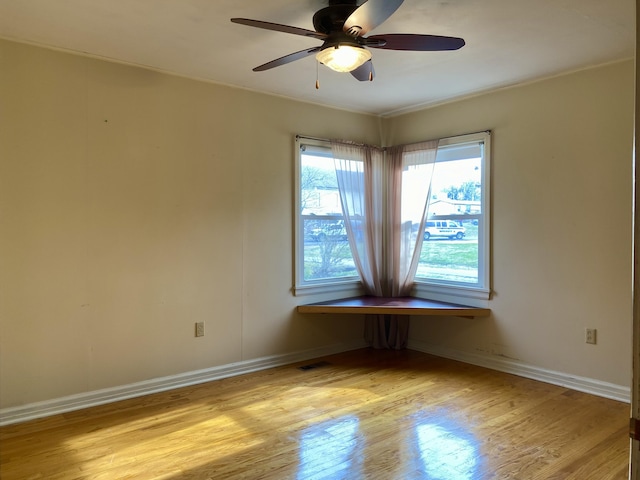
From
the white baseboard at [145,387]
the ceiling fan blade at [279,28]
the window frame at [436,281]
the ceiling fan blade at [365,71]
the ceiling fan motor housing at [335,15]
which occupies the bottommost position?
the white baseboard at [145,387]

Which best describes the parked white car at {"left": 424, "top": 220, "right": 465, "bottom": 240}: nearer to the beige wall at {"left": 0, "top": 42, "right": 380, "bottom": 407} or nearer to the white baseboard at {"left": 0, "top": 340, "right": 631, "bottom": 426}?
the white baseboard at {"left": 0, "top": 340, "right": 631, "bottom": 426}

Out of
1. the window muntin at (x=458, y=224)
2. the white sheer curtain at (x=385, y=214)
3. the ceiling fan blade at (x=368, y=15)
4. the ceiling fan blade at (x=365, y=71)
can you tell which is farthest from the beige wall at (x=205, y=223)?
the ceiling fan blade at (x=368, y=15)

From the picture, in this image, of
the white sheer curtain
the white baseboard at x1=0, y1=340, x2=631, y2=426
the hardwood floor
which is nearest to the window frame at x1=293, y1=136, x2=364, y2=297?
the white sheer curtain

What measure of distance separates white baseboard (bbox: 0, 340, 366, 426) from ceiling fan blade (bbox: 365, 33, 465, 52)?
2778mm

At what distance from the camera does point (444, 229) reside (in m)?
4.46

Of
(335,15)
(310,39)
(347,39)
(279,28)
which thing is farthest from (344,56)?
(310,39)

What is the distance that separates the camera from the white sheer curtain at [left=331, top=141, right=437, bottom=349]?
178 inches

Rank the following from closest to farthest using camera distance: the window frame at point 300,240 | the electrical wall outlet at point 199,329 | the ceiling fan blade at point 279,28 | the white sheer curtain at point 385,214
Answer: the ceiling fan blade at point 279,28 → the electrical wall outlet at point 199,329 → the window frame at point 300,240 → the white sheer curtain at point 385,214

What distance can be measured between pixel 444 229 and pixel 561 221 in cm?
109

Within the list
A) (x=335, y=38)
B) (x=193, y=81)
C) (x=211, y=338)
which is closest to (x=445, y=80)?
(x=335, y=38)

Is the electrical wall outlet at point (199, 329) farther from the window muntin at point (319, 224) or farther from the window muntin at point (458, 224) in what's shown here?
the window muntin at point (458, 224)

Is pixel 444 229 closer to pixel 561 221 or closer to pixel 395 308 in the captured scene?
pixel 395 308

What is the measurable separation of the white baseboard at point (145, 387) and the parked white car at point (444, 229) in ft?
4.82

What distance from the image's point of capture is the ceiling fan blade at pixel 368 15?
6.35 feet
